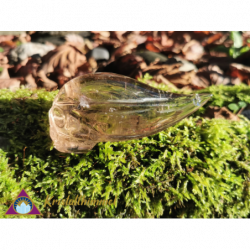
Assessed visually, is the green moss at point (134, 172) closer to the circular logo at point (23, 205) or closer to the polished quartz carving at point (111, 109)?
the circular logo at point (23, 205)

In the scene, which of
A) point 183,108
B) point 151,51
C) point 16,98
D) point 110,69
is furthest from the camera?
point 151,51

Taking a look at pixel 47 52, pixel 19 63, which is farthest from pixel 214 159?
pixel 19 63

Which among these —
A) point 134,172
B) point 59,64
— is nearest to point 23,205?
point 134,172

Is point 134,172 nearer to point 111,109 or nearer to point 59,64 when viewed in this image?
point 111,109

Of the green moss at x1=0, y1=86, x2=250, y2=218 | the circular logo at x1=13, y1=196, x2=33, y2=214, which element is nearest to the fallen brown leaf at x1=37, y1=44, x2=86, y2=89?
the green moss at x1=0, y1=86, x2=250, y2=218

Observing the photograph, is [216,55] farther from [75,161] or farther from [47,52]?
[75,161]

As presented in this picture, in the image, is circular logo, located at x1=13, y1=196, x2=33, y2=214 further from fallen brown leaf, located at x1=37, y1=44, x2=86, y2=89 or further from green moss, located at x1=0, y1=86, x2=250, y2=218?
fallen brown leaf, located at x1=37, y1=44, x2=86, y2=89

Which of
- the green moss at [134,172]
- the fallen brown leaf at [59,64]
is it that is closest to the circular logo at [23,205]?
the green moss at [134,172]
